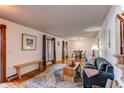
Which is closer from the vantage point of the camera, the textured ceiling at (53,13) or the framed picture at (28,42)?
the textured ceiling at (53,13)

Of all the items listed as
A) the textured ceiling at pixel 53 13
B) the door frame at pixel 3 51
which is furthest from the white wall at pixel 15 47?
the textured ceiling at pixel 53 13

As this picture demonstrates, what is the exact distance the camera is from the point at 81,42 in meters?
16.8

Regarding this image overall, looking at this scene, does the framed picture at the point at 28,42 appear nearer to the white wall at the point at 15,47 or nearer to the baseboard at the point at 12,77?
the white wall at the point at 15,47

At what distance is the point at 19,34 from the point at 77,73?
2.72 meters

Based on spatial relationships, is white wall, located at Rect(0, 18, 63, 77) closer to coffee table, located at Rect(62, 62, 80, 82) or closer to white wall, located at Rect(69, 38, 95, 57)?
coffee table, located at Rect(62, 62, 80, 82)

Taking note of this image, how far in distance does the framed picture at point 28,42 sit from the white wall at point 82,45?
981cm

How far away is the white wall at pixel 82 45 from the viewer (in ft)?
53.8

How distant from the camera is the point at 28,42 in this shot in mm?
6770

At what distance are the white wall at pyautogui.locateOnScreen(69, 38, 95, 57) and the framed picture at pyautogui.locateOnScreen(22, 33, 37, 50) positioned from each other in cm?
981

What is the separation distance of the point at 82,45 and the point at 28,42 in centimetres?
1065

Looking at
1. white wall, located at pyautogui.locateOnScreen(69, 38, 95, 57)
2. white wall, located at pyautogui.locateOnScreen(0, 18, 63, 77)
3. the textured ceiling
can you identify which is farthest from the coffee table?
white wall, located at pyautogui.locateOnScreen(69, 38, 95, 57)
